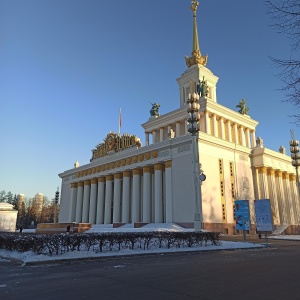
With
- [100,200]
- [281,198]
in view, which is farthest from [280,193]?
[100,200]

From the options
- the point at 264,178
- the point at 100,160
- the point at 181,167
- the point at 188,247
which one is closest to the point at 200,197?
the point at 181,167

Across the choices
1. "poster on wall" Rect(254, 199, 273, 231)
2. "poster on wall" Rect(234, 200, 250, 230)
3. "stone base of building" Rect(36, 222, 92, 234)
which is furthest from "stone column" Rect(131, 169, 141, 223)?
"poster on wall" Rect(254, 199, 273, 231)

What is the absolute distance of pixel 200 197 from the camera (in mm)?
32875

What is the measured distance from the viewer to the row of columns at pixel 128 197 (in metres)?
37.1

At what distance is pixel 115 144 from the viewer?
48.6m

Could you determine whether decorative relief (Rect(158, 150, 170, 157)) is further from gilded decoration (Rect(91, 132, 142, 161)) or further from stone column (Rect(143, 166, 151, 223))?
gilded decoration (Rect(91, 132, 142, 161))

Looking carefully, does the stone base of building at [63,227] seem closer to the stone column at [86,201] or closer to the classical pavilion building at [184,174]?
the classical pavilion building at [184,174]

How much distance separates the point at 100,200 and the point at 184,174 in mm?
17880

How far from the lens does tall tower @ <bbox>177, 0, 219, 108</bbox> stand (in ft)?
161

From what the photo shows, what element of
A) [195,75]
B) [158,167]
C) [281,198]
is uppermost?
[195,75]

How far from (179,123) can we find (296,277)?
40.7 m

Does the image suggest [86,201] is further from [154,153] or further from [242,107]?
[242,107]

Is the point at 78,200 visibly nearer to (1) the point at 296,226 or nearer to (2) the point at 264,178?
(2) the point at 264,178

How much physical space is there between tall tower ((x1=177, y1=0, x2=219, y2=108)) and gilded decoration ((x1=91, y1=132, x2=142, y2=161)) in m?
10.4
